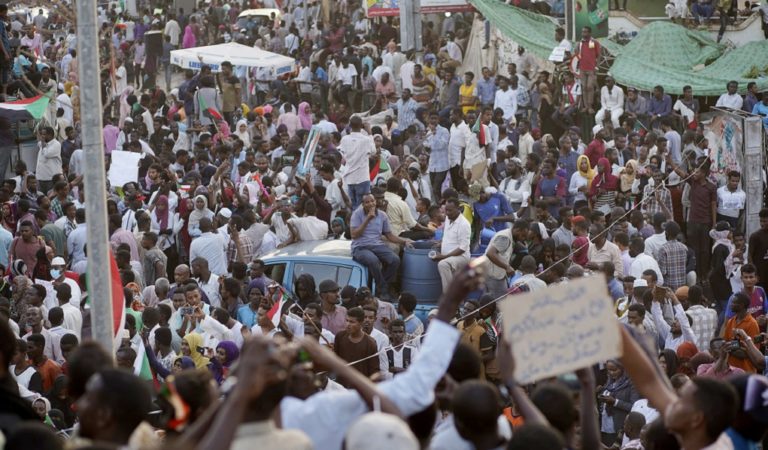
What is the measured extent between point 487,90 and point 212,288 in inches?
435

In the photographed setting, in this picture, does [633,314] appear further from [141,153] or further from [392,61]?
[392,61]

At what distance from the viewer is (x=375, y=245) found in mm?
14625

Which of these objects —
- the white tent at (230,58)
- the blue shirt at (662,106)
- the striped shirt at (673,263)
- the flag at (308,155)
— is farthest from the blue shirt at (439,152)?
the white tent at (230,58)

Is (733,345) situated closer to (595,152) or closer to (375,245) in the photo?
(375,245)

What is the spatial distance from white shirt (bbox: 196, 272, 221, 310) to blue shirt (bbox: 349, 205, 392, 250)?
148cm

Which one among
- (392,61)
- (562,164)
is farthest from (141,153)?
(392,61)

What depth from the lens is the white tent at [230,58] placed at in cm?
Result: 2653

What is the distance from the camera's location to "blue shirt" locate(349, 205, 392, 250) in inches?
578

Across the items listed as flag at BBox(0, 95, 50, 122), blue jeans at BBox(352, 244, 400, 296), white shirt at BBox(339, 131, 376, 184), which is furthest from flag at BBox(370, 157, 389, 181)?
flag at BBox(0, 95, 50, 122)

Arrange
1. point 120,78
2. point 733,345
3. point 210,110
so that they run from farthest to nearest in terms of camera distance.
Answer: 1. point 120,78
2. point 210,110
3. point 733,345

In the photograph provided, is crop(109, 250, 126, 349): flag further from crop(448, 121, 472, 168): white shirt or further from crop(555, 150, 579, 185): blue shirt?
crop(448, 121, 472, 168): white shirt

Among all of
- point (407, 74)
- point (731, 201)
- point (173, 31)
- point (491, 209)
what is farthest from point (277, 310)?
point (173, 31)

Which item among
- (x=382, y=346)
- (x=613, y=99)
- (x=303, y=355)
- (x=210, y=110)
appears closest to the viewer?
(x=303, y=355)

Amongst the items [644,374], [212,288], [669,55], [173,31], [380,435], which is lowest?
[212,288]
